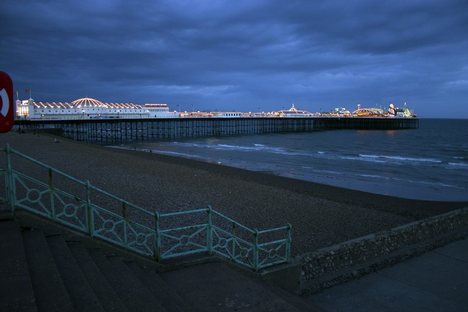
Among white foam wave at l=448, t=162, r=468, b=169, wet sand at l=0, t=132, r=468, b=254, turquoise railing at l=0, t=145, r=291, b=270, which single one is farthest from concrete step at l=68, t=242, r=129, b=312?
white foam wave at l=448, t=162, r=468, b=169

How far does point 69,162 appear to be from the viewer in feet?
62.8

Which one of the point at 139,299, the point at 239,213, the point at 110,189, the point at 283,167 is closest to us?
the point at 139,299

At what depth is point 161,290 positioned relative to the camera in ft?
13.7

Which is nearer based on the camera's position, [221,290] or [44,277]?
[44,277]

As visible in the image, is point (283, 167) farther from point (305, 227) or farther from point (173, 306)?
point (173, 306)

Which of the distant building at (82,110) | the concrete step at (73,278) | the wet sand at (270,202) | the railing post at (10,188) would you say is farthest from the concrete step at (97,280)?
the distant building at (82,110)

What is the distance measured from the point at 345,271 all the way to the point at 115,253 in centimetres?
445

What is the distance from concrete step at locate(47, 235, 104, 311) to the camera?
3.22 m

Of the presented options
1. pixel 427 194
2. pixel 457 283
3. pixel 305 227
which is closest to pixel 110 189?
pixel 305 227

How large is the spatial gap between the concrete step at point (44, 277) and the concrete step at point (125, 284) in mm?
647

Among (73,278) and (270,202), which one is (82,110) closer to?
(270,202)

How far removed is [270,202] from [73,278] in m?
9.76

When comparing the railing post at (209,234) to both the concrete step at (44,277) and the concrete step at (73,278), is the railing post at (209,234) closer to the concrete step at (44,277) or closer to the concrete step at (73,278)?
the concrete step at (73,278)

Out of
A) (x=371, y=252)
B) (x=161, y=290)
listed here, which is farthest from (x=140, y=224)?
(x=371, y=252)
